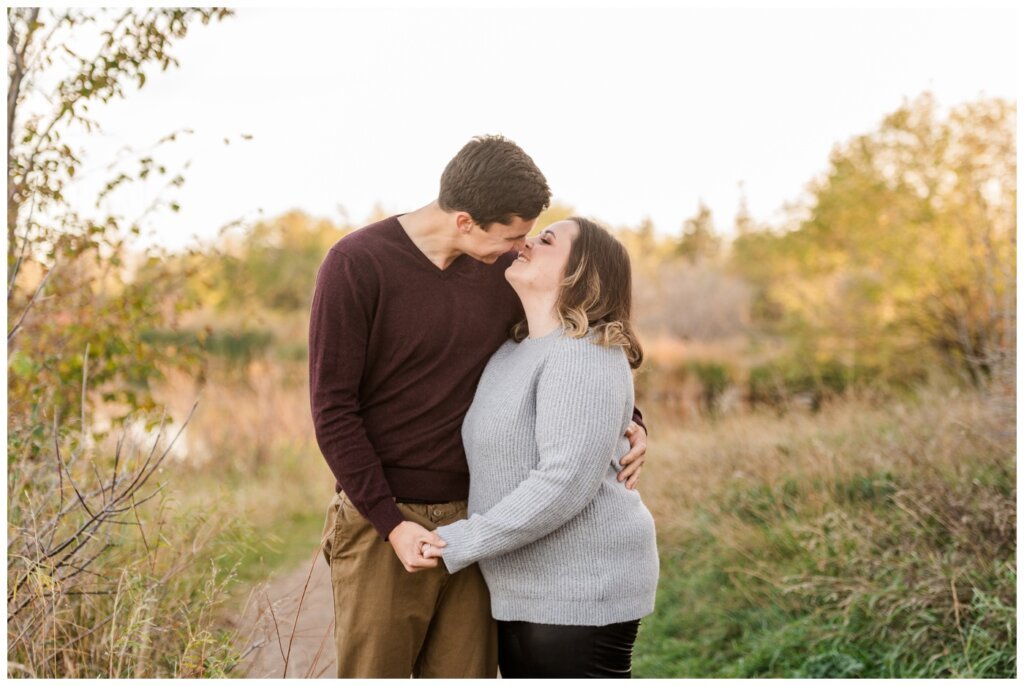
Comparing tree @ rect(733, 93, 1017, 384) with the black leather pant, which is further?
tree @ rect(733, 93, 1017, 384)

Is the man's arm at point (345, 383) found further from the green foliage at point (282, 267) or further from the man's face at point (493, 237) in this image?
the green foliage at point (282, 267)

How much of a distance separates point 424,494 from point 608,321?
75 centimetres

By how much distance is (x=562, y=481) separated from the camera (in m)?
2.49

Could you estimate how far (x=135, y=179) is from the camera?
4.63 meters

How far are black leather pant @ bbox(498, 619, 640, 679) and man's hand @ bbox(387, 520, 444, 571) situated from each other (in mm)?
336

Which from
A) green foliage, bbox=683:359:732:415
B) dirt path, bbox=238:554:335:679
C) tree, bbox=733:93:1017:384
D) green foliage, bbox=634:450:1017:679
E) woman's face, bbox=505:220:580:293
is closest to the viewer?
woman's face, bbox=505:220:580:293

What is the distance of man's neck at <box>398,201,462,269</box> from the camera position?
2803 millimetres

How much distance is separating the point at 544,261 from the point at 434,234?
344 millimetres

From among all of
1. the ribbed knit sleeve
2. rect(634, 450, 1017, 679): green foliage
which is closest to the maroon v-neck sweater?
the ribbed knit sleeve

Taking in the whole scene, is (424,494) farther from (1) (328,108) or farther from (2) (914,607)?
(1) (328,108)

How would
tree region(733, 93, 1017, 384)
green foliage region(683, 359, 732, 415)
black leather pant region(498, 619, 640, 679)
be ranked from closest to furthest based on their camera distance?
black leather pant region(498, 619, 640, 679), tree region(733, 93, 1017, 384), green foliage region(683, 359, 732, 415)

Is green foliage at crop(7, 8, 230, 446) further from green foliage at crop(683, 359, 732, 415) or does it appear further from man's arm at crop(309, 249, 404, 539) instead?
green foliage at crop(683, 359, 732, 415)

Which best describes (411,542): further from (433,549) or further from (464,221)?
(464,221)

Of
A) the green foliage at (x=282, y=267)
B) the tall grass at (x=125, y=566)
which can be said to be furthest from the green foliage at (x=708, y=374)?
the green foliage at (x=282, y=267)
